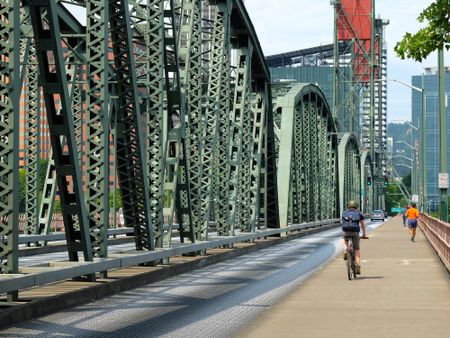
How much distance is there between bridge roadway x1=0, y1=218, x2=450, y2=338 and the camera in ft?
42.2

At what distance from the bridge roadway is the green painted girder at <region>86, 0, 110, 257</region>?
1374 millimetres

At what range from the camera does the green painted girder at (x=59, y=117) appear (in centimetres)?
1573

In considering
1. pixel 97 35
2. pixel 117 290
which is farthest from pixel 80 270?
pixel 97 35

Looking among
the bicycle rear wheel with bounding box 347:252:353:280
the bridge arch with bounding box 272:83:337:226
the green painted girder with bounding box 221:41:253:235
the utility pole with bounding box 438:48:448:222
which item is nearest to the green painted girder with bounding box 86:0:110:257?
the bicycle rear wheel with bounding box 347:252:353:280

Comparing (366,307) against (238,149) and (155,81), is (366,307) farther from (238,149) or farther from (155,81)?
(238,149)

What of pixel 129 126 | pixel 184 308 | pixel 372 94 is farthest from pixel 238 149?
pixel 372 94

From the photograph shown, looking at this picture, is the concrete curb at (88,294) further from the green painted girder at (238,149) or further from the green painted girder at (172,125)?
the green painted girder at (238,149)

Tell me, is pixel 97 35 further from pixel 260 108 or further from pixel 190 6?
pixel 260 108

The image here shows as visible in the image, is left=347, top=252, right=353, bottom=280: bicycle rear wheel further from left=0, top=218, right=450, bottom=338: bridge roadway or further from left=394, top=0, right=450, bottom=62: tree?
left=394, top=0, right=450, bottom=62: tree

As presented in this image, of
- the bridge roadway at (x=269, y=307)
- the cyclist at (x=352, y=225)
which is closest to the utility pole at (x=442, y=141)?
the bridge roadway at (x=269, y=307)

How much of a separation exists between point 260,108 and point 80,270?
23086 mm

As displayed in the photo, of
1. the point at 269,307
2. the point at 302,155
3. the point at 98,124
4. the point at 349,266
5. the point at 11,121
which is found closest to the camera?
the point at 11,121

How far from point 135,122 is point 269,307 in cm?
585

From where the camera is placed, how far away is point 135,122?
20.4 meters
